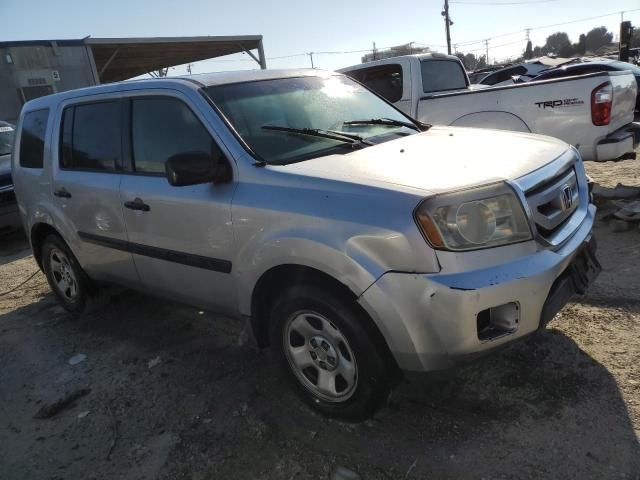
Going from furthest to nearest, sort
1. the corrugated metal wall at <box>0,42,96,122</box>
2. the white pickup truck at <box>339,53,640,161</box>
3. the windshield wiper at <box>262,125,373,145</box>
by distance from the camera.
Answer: the corrugated metal wall at <box>0,42,96,122</box> < the white pickup truck at <box>339,53,640,161</box> < the windshield wiper at <box>262,125,373,145</box>

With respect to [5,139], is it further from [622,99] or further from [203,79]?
[622,99]

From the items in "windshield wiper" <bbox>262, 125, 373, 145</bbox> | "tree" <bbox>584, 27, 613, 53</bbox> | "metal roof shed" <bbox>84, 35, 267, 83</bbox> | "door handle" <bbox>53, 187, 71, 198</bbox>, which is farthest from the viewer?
"tree" <bbox>584, 27, 613, 53</bbox>

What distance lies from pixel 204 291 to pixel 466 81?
21.3 feet

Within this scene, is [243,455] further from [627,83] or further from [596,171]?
[596,171]

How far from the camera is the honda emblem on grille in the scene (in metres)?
2.67

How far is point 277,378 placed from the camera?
3256mm

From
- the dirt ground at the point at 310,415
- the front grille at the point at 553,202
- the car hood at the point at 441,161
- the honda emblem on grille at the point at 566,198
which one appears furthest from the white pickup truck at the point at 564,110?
the honda emblem on grille at the point at 566,198

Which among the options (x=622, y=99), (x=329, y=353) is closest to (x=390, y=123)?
(x=329, y=353)

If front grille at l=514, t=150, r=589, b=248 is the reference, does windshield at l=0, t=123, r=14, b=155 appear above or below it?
above

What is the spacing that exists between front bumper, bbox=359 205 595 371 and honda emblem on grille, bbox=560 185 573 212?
0.43m

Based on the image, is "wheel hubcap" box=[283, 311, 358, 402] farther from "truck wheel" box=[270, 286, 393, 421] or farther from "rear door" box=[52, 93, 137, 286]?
"rear door" box=[52, 93, 137, 286]

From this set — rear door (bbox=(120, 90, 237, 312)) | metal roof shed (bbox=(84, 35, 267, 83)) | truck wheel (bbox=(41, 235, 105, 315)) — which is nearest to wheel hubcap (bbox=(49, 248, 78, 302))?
truck wheel (bbox=(41, 235, 105, 315))

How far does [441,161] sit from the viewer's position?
2609 mm

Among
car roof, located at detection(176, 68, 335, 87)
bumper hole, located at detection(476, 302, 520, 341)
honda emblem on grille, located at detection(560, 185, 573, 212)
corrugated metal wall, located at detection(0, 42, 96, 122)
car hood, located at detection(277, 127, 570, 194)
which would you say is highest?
corrugated metal wall, located at detection(0, 42, 96, 122)
